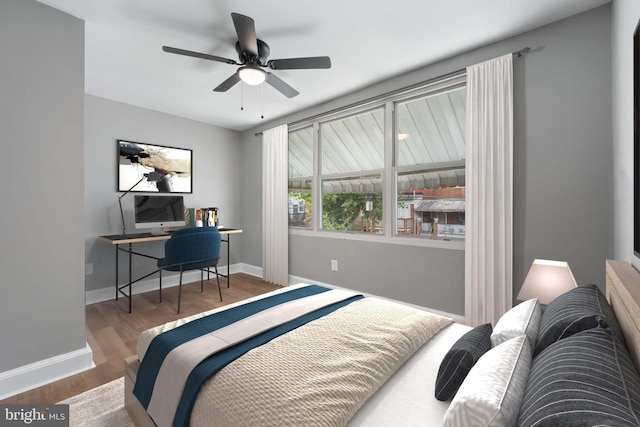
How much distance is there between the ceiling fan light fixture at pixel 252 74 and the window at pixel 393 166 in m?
1.39

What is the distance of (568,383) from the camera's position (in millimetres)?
626

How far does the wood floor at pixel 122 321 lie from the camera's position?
181 cm

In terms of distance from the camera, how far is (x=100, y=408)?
5.32ft

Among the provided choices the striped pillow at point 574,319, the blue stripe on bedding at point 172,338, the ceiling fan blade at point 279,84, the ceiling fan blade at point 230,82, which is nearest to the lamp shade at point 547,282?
the striped pillow at point 574,319

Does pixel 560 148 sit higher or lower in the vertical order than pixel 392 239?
higher

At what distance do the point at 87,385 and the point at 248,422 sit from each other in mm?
1717

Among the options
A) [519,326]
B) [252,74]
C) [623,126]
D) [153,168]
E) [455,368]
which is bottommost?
[455,368]

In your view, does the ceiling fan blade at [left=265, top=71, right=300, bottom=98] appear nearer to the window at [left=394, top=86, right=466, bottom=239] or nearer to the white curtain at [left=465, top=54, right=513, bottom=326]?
the window at [left=394, top=86, right=466, bottom=239]

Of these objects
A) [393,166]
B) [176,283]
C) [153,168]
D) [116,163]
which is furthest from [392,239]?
[116,163]

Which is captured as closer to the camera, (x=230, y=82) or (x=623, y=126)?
(x=623, y=126)

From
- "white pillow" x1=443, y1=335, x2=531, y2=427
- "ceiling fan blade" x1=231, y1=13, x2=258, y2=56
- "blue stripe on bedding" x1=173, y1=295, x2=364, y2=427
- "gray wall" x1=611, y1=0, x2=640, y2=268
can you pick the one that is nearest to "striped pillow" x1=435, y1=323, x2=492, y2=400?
"white pillow" x1=443, y1=335, x2=531, y2=427

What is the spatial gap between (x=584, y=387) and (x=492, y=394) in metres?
0.18

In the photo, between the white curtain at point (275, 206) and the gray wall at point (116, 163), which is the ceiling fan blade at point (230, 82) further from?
the gray wall at point (116, 163)

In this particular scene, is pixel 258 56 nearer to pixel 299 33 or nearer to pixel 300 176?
pixel 299 33
